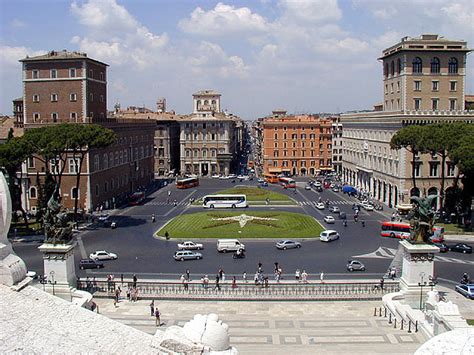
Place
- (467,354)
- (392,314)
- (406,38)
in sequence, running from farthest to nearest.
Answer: (406,38)
(392,314)
(467,354)

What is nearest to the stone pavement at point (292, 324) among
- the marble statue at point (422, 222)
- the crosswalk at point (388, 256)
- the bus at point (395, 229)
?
the marble statue at point (422, 222)

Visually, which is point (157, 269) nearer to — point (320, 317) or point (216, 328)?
point (320, 317)

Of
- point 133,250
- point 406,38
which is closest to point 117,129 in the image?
point 133,250

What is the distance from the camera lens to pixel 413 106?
224ft

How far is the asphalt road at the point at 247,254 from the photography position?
37.1 meters

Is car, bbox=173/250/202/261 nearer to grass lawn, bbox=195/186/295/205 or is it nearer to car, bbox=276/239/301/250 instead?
car, bbox=276/239/301/250

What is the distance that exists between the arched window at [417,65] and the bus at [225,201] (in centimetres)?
2482

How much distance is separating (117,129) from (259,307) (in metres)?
50.0

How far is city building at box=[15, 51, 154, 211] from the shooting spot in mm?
61000

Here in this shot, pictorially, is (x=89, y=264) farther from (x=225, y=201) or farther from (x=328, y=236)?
(x=225, y=201)

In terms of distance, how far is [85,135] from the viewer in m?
53.1

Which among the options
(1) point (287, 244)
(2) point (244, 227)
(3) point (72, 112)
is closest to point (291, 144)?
(3) point (72, 112)

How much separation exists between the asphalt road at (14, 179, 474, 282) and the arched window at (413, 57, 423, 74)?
19.0 meters

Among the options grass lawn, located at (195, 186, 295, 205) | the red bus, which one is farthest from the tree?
the red bus
